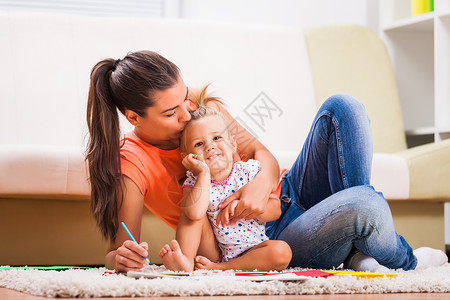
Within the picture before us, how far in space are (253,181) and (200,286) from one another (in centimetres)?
40

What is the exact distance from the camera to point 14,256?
156cm

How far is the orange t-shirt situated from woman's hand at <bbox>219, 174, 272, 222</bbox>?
0.43 feet

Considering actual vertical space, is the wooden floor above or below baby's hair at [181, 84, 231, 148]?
below

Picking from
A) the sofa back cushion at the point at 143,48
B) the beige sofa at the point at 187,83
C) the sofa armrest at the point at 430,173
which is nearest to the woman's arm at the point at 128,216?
the beige sofa at the point at 187,83

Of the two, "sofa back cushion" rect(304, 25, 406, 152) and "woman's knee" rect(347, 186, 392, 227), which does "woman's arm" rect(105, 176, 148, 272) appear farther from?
"sofa back cushion" rect(304, 25, 406, 152)

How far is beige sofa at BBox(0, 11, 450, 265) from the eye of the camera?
1.57 meters

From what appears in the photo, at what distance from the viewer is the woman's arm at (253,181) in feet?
3.88

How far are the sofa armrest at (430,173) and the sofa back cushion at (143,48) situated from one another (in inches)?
19.1

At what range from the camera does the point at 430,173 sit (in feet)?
6.02

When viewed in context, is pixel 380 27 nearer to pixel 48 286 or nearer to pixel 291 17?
pixel 291 17

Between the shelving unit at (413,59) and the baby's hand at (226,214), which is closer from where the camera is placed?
the baby's hand at (226,214)

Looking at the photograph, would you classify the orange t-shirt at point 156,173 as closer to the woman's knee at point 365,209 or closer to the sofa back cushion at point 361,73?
the woman's knee at point 365,209

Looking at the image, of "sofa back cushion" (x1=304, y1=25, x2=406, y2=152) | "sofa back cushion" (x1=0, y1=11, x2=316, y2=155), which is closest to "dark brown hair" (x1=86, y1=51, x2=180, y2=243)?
"sofa back cushion" (x1=0, y1=11, x2=316, y2=155)

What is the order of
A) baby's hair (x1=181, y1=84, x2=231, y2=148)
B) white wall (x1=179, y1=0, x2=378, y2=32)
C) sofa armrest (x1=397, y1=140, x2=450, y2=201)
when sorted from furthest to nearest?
white wall (x1=179, y1=0, x2=378, y2=32) < sofa armrest (x1=397, y1=140, x2=450, y2=201) < baby's hair (x1=181, y1=84, x2=231, y2=148)
